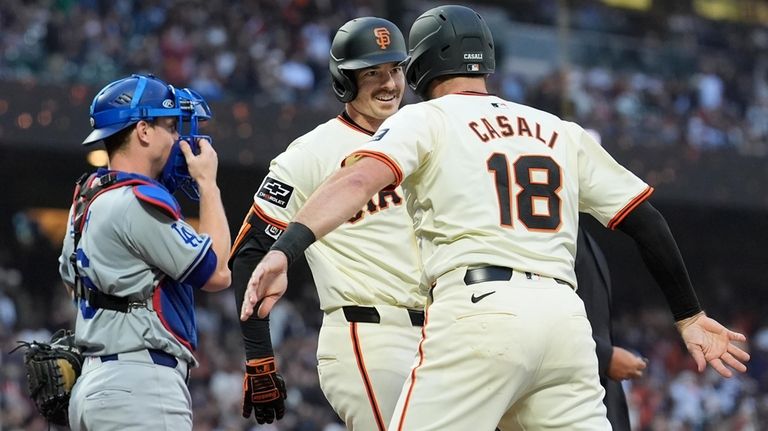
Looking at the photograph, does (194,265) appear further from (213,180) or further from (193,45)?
(193,45)

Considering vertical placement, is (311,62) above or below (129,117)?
below

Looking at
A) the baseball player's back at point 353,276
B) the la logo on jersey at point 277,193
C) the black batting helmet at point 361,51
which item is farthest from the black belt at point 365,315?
the black batting helmet at point 361,51

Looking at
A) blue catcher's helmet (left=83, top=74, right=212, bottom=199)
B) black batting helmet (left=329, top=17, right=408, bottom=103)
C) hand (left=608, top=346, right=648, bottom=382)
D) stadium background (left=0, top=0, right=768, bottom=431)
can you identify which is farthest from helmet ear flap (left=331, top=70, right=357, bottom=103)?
stadium background (left=0, top=0, right=768, bottom=431)

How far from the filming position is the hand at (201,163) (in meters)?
4.64

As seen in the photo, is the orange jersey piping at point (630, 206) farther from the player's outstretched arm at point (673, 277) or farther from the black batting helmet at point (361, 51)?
the black batting helmet at point (361, 51)

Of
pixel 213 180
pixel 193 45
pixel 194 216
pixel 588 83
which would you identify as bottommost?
pixel 194 216

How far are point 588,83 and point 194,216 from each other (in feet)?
20.2

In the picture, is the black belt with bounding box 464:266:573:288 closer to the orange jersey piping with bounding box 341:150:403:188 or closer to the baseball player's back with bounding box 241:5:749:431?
the baseball player's back with bounding box 241:5:749:431

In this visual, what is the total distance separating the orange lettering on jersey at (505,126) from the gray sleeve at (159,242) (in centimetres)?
111

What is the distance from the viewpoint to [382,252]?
499cm

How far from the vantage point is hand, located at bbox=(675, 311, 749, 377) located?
4.23 m

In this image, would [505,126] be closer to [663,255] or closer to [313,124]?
[663,255]

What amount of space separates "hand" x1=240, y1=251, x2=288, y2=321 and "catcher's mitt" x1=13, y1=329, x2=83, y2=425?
101 cm

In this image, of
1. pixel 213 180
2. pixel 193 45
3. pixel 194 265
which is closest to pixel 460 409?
pixel 194 265
